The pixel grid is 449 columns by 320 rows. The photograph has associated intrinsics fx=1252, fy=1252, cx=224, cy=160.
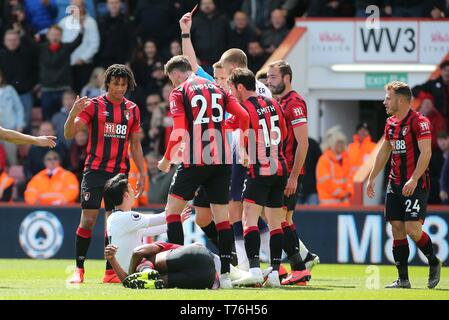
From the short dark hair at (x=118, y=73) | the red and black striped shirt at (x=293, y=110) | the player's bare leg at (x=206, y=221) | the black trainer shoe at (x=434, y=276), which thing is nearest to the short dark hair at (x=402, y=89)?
the red and black striped shirt at (x=293, y=110)

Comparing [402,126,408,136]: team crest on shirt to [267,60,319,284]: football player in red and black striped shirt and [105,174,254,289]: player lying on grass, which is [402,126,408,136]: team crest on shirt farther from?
[105,174,254,289]: player lying on grass

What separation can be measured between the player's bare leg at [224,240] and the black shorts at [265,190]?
0.40 metres

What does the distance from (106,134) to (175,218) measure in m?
1.64

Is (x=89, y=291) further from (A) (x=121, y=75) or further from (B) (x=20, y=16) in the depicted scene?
(B) (x=20, y=16)

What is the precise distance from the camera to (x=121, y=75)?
13555mm

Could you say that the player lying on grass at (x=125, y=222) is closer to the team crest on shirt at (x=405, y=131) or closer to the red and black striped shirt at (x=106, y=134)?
the red and black striped shirt at (x=106, y=134)

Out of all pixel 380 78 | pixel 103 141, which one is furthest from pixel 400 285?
pixel 380 78

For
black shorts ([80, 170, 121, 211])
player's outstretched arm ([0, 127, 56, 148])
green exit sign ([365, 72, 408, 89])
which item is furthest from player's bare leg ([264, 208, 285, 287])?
green exit sign ([365, 72, 408, 89])

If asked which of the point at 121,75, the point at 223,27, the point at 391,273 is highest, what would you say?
the point at 223,27

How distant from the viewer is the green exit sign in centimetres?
2091

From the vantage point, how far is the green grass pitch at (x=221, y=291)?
1108cm

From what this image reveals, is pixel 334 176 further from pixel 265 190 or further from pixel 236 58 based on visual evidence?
pixel 265 190
